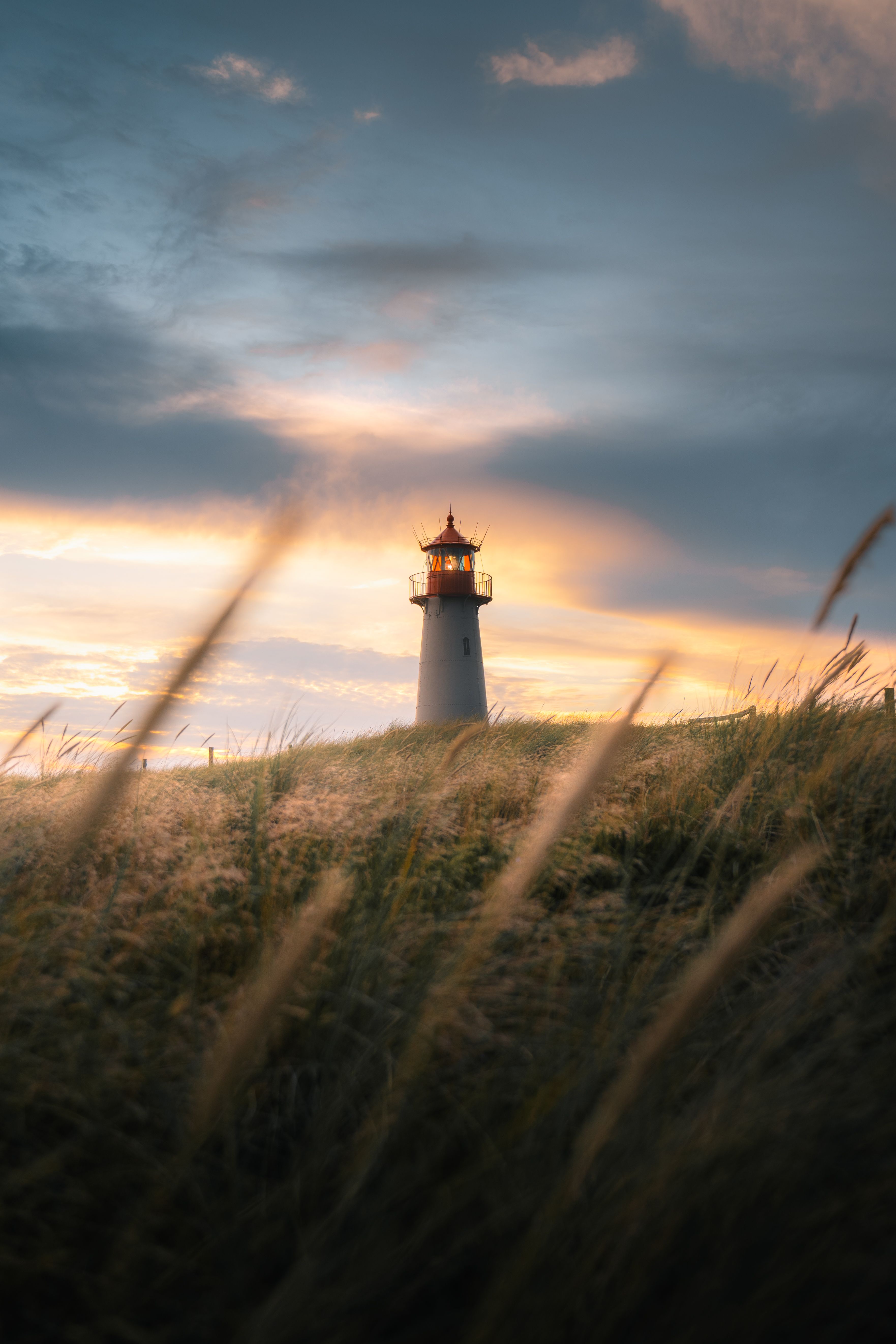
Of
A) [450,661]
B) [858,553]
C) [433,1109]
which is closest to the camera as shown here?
[433,1109]

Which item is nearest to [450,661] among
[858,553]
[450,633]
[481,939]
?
[450,633]

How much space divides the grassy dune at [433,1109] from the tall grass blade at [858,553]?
1.36 metres

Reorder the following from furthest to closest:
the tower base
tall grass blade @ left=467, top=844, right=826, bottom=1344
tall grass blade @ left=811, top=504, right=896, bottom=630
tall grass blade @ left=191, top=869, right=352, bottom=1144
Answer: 1. the tower base
2. tall grass blade @ left=811, top=504, right=896, bottom=630
3. tall grass blade @ left=191, top=869, right=352, bottom=1144
4. tall grass blade @ left=467, top=844, right=826, bottom=1344

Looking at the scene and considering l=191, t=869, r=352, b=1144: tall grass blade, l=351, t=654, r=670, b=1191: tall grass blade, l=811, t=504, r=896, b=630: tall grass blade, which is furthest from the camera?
l=811, t=504, r=896, b=630: tall grass blade

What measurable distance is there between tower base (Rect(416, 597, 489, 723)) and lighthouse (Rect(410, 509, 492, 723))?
2 cm

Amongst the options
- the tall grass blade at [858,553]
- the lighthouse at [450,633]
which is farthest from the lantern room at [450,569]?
the tall grass blade at [858,553]

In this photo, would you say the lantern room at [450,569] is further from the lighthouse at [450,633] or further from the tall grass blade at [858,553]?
the tall grass blade at [858,553]

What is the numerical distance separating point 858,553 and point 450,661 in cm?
1884

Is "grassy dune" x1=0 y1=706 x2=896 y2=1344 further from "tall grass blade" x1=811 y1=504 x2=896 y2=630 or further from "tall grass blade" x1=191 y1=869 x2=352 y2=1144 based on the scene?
"tall grass blade" x1=811 y1=504 x2=896 y2=630

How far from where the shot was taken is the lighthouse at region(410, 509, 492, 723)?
2294 centimetres

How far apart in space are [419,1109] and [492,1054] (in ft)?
1.41

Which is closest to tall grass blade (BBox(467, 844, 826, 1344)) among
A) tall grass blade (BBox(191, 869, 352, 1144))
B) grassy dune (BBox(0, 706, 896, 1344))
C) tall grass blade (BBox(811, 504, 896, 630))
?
grassy dune (BBox(0, 706, 896, 1344))

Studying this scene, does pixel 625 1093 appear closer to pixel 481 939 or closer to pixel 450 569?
pixel 481 939

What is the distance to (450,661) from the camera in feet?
75.6
